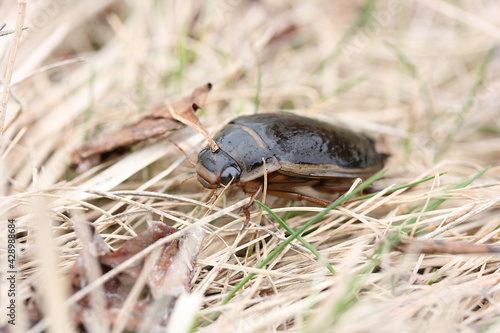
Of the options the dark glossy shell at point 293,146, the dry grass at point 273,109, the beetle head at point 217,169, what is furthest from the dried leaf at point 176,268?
the dark glossy shell at point 293,146

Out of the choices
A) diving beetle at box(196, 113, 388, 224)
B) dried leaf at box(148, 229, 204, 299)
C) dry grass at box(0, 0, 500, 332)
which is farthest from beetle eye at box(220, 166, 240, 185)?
dried leaf at box(148, 229, 204, 299)

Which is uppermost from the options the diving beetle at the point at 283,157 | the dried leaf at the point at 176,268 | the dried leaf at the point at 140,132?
the dried leaf at the point at 140,132

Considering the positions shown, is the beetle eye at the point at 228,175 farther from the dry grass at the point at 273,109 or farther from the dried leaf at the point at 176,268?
the dried leaf at the point at 176,268

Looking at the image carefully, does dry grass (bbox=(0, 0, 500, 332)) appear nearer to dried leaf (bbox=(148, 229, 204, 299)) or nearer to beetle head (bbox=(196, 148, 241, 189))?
dried leaf (bbox=(148, 229, 204, 299))

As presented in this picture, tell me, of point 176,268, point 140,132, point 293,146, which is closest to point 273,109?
point 293,146

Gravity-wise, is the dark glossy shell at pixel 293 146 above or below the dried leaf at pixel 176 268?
above

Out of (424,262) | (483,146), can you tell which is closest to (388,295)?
(424,262)
